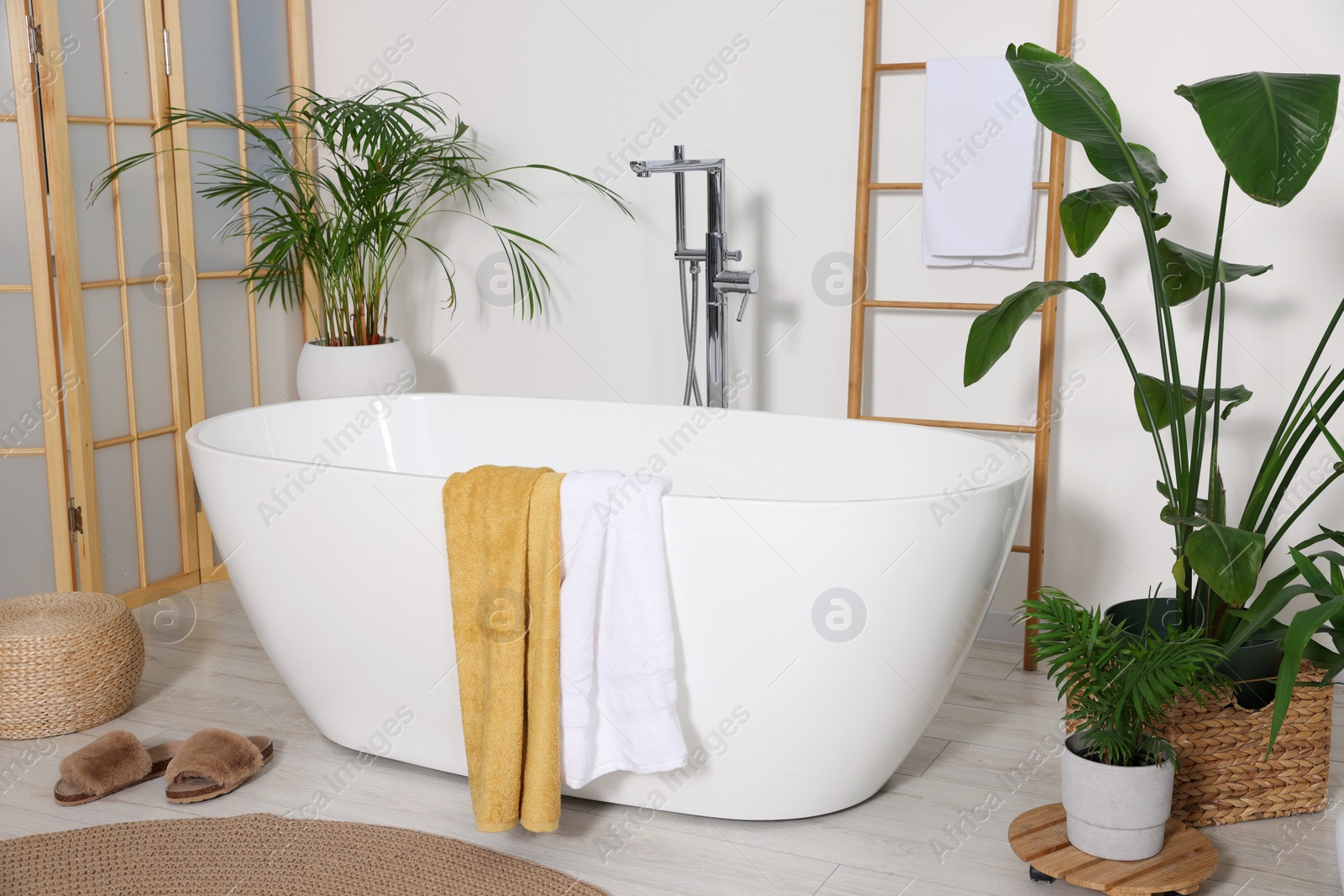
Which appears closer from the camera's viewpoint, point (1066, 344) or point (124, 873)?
point (124, 873)

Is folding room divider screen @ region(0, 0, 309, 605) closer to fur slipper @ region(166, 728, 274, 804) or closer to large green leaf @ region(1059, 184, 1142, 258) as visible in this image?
fur slipper @ region(166, 728, 274, 804)

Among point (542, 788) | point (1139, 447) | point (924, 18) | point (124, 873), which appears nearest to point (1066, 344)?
point (1139, 447)

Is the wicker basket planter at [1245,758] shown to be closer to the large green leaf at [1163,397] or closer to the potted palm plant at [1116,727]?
the potted palm plant at [1116,727]

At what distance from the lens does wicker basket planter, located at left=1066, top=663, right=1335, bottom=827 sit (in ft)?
7.43

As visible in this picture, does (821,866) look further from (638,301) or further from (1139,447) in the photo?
(638,301)

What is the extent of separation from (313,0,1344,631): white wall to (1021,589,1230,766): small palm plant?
105 centimetres

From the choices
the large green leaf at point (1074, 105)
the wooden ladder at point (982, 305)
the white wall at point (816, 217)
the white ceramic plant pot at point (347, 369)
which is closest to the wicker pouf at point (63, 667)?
the white ceramic plant pot at point (347, 369)

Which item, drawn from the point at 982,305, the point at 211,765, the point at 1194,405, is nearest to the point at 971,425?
the point at 982,305

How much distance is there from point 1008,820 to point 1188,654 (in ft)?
1.62

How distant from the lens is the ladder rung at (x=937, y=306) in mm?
3041

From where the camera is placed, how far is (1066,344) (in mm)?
3084

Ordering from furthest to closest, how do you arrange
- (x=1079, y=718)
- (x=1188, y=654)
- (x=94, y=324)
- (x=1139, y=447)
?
(x=94, y=324)
(x=1139, y=447)
(x=1079, y=718)
(x=1188, y=654)

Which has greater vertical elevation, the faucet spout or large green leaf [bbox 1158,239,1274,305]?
the faucet spout

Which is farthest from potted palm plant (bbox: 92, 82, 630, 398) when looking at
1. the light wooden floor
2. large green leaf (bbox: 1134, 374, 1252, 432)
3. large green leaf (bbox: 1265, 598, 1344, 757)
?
large green leaf (bbox: 1265, 598, 1344, 757)
